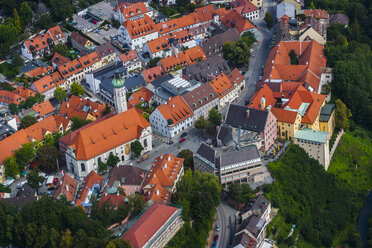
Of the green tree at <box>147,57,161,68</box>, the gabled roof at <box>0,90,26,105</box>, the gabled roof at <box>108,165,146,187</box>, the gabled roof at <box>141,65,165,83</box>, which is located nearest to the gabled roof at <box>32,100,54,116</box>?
the gabled roof at <box>0,90,26,105</box>

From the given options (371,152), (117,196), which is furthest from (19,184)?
(371,152)

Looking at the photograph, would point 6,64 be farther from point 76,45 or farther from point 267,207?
point 267,207

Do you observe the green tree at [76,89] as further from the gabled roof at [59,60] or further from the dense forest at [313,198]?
the dense forest at [313,198]

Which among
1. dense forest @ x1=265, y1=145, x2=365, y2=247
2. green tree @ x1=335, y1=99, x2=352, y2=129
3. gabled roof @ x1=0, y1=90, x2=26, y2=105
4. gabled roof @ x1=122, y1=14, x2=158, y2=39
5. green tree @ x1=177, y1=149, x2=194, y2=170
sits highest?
gabled roof @ x1=122, y1=14, x2=158, y2=39

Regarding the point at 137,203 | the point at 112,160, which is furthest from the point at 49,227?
the point at 112,160

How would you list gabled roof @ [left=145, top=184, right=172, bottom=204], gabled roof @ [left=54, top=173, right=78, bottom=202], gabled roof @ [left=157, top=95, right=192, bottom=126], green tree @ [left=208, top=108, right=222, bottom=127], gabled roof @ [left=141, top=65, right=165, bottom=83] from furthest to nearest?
gabled roof @ [left=141, top=65, right=165, bottom=83] < gabled roof @ [left=157, top=95, right=192, bottom=126] < green tree @ [left=208, top=108, right=222, bottom=127] < gabled roof @ [left=54, top=173, right=78, bottom=202] < gabled roof @ [left=145, top=184, right=172, bottom=204]

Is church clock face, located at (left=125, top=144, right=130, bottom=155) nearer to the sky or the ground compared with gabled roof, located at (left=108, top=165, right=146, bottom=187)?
nearer to the ground

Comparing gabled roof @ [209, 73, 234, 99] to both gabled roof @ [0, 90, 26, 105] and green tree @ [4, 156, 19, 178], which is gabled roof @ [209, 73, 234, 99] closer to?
gabled roof @ [0, 90, 26, 105]
